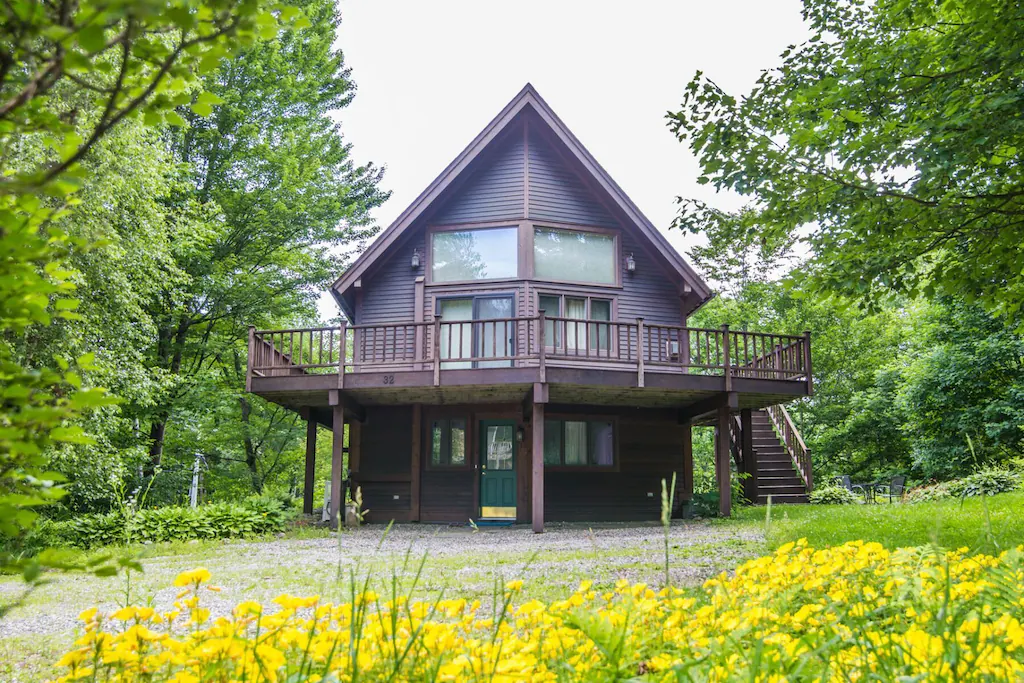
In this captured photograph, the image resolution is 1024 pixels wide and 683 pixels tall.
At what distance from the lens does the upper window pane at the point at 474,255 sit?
1627 cm

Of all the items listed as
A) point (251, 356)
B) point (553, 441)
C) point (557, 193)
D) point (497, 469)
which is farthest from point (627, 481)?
point (251, 356)

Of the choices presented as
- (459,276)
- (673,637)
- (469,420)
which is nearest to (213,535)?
(469,420)

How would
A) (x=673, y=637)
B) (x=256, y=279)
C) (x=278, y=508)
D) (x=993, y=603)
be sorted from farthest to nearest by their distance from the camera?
1. (x=256, y=279)
2. (x=278, y=508)
3. (x=993, y=603)
4. (x=673, y=637)

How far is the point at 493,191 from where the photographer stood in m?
16.6

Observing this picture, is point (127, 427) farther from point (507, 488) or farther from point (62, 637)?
point (62, 637)

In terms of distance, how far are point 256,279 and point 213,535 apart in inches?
356

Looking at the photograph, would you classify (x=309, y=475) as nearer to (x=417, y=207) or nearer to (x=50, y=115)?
(x=417, y=207)

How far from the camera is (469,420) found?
16578 mm

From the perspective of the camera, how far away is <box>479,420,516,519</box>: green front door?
1636 cm

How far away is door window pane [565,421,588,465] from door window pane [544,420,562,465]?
0.17m

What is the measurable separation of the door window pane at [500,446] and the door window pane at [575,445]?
1253 millimetres

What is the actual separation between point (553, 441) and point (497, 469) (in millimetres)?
1414

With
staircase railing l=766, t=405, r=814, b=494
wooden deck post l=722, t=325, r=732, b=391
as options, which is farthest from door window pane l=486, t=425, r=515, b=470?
staircase railing l=766, t=405, r=814, b=494

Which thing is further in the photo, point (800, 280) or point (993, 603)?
point (800, 280)
